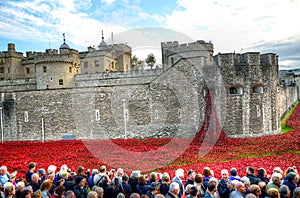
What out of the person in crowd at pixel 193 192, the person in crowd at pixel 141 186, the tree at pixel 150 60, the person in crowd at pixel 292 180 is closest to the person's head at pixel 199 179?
the person in crowd at pixel 193 192

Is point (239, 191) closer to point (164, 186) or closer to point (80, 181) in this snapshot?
point (164, 186)

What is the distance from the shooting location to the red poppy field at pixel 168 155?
13.4 meters

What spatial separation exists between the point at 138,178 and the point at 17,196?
10.00 ft

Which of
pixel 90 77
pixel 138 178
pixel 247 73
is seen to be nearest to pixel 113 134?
pixel 247 73

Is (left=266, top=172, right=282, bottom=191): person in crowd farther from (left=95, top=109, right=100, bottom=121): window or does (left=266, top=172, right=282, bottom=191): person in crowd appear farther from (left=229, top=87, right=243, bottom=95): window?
(left=95, top=109, right=100, bottom=121): window

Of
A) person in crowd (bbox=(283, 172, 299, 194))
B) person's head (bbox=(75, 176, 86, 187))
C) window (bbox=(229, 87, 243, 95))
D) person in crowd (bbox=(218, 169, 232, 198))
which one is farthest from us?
window (bbox=(229, 87, 243, 95))

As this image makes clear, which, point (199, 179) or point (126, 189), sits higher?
→ point (199, 179)

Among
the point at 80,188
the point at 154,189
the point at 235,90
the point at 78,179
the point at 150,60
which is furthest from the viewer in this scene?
the point at 150,60

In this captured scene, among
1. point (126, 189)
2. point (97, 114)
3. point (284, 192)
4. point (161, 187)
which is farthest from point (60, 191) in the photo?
point (97, 114)

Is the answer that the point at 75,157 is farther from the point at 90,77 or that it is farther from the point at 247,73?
the point at 90,77

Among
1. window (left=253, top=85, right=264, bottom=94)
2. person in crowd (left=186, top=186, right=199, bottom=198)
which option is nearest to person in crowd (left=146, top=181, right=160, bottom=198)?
person in crowd (left=186, top=186, right=199, bottom=198)

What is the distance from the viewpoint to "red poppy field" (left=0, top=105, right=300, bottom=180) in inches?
527

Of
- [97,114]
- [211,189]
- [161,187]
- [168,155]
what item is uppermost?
[97,114]

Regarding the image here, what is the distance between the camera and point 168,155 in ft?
54.1
